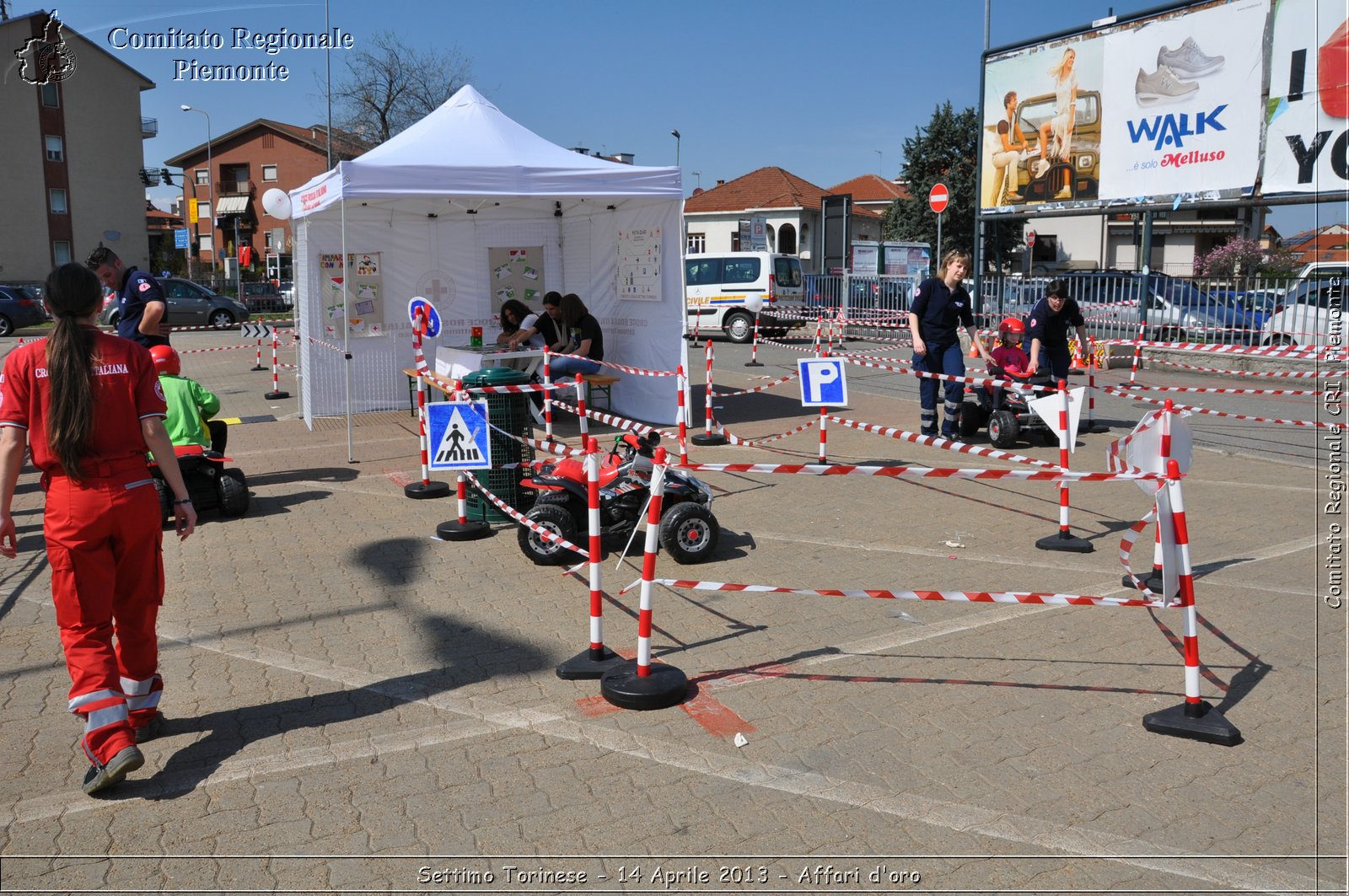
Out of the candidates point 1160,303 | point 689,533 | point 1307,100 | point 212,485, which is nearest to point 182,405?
point 212,485

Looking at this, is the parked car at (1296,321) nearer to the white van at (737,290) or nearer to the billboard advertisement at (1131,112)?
the billboard advertisement at (1131,112)

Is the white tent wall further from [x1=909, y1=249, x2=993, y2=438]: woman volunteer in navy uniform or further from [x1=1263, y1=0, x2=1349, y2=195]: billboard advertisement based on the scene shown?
[x1=1263, y1=0, x2=1349, y2=195]: billboard advertisement

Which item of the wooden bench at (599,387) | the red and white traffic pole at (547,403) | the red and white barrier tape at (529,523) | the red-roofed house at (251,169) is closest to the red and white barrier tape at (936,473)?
the red and white barrier tape at (529,523)

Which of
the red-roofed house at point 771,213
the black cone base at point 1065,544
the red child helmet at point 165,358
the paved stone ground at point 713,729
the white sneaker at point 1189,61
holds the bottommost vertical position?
the paved stone ground at point 713,729

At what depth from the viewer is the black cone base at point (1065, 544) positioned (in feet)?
23.0

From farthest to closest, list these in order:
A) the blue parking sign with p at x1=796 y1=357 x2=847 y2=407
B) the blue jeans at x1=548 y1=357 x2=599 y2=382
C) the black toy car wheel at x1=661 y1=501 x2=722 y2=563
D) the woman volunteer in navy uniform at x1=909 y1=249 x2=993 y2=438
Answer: the blue jeans at x1=548 y1=357 x2=599 y2=382
the woman volunteer in navy uniform at x1=909 y1=249 x2=993 y2=438
the blue parking sign with p at x1=796 y1=357 x2=847 y2=407
the black toy car wheel at x1=661 y1=501 x2=722 y2=563

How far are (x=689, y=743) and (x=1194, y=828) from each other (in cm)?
190

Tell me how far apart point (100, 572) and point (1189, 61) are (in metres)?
19.7

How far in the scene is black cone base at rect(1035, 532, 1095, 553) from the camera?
7.00 meters

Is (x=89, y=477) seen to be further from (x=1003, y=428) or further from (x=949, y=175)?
(x=949, y=175)

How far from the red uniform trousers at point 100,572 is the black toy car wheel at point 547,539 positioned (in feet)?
9.40

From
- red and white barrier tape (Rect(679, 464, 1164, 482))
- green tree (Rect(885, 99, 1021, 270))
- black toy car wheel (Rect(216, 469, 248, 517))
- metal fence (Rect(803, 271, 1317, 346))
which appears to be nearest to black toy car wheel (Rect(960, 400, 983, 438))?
→ metal fence (Rect(803, 271, 1317, 346))

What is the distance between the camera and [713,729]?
439 centimetres

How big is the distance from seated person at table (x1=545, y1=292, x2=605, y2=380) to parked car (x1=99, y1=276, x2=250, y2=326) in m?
25.4
